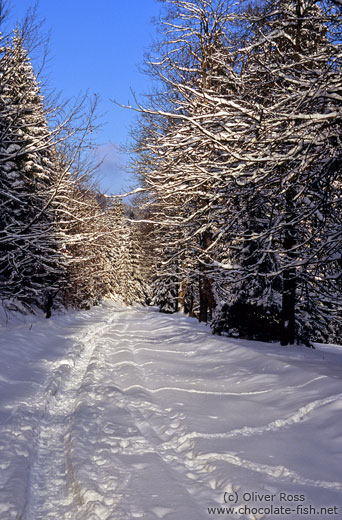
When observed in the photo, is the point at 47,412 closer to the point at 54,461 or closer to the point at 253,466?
the point at 54,461

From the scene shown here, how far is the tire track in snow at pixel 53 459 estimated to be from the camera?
9.94ft

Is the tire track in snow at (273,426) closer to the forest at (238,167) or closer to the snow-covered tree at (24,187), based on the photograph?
the forest at (238,167)

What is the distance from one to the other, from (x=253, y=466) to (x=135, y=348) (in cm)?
770

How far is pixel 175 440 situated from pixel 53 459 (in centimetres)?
140

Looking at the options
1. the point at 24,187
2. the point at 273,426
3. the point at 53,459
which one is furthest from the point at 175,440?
the point at 24,187

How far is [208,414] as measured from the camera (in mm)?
5039

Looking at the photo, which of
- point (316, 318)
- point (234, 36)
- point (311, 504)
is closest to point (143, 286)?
point (316, 318)

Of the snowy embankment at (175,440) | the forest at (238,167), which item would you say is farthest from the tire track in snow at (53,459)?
the forest at (238,167)

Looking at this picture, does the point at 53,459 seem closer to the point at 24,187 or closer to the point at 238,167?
the point at 238,167

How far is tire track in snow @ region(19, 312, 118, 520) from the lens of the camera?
9.94 feet

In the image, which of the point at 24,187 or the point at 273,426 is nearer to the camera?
the point at 273,426

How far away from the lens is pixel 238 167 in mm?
4578

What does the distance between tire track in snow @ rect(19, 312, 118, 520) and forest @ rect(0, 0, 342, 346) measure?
2910mm

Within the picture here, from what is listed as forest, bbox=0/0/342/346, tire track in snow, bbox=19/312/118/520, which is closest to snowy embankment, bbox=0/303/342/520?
tire track in snow, bbox=19/312/118/520
